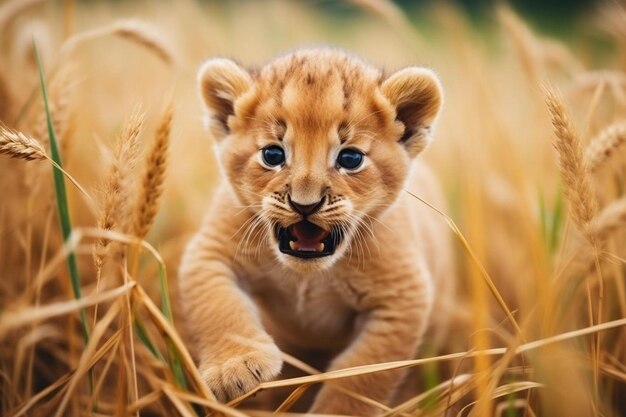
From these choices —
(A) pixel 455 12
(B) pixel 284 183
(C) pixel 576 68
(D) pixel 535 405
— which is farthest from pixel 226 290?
(C) pixel 576 68

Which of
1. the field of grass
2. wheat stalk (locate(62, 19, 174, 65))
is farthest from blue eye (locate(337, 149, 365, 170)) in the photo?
wheat stalk (locate(62, 19, 174, 65))

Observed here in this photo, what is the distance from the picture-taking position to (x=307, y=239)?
272cm

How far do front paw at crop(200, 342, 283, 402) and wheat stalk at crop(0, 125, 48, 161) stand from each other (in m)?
1.05

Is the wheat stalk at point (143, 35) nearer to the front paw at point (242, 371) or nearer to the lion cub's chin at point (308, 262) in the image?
the lion cub's chin at point (308, 262)

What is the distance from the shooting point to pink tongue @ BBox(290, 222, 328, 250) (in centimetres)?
272

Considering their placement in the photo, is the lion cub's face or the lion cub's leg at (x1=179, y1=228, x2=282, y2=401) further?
the lion cub's face

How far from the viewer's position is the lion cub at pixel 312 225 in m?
2.63

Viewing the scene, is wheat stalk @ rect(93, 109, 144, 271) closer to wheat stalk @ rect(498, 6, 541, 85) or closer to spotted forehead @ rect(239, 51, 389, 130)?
spotted forehead @ rect(239, 51, 389, 130)

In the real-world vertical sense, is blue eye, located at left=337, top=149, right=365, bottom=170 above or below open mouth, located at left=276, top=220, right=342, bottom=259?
above

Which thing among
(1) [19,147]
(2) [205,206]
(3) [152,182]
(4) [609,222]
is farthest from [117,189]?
(2) [205,206]

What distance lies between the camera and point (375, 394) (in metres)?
2.81

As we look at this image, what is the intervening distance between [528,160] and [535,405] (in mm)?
2804

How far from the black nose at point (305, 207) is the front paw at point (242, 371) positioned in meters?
0.57

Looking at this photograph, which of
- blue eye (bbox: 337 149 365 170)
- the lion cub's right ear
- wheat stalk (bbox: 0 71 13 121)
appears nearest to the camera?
blue eye (bbox: 337 149 365 170)
